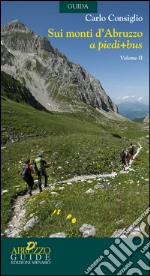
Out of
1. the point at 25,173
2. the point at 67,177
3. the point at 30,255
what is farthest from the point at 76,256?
the point at 67,177

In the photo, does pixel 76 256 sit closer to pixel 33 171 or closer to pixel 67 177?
pixel 33 171

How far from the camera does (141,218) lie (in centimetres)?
1583

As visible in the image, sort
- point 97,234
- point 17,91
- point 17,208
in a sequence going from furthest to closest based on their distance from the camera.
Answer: point 17,91
point 17,208
point 97,234

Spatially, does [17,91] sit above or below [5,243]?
above

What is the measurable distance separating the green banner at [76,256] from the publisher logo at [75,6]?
43.0 feet

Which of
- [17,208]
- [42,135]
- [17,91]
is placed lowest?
[17,208]

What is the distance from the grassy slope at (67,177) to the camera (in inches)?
658

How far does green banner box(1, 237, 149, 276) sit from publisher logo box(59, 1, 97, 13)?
13.1 m

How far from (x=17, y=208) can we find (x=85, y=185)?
6.97m

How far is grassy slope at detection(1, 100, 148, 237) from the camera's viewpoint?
16719 millimetres

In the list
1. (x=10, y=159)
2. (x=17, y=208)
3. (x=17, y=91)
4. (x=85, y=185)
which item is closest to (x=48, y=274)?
(x=17, y=208)

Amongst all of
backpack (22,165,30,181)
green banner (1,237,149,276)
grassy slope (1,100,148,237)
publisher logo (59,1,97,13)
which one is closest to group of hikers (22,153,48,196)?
backpack (22,165,30,181)

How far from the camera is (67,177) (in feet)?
94.8

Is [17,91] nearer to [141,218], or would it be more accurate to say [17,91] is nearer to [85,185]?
[85,185]
